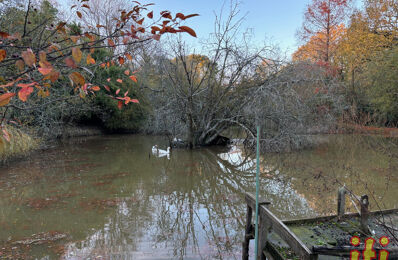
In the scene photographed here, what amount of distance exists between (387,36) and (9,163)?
23.3 meters

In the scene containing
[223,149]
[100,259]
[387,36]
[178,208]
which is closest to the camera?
[100,259]

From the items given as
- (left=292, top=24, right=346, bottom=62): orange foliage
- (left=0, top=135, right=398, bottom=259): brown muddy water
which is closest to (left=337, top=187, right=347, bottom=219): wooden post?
(left=0, top=135, right=398, bottom=259): brown muddy water

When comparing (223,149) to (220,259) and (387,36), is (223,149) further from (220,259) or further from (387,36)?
(387,36)

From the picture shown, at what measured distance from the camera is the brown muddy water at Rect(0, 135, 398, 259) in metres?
4.67

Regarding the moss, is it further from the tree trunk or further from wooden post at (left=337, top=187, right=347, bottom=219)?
wooden post at (left=337, top=187, right=347, bottom=219)

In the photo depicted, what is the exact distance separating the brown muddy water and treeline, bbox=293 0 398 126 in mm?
6530

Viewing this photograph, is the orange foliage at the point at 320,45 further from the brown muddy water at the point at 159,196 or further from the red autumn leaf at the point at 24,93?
the red autumn leaf at the point at 24,93

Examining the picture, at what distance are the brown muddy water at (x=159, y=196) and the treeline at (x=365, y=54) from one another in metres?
6.53

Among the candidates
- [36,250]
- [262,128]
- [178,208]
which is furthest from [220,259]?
[262,128]

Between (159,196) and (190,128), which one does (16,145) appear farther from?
(190,128)

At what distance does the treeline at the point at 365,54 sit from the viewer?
17375 mm

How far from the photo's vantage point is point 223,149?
14.3 metres

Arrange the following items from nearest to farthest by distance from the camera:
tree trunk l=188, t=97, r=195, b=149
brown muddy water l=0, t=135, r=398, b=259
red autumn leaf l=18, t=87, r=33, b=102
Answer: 1. red autumn leaf l=18, t=87, r=33, b=102
2. brown muddy water l=0, t=135, r=398, b=259
3. tree trunk l=188, t=97, r=195, b=149

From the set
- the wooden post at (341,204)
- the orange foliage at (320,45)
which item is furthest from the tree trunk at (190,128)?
the orange foliage at (320,45)
